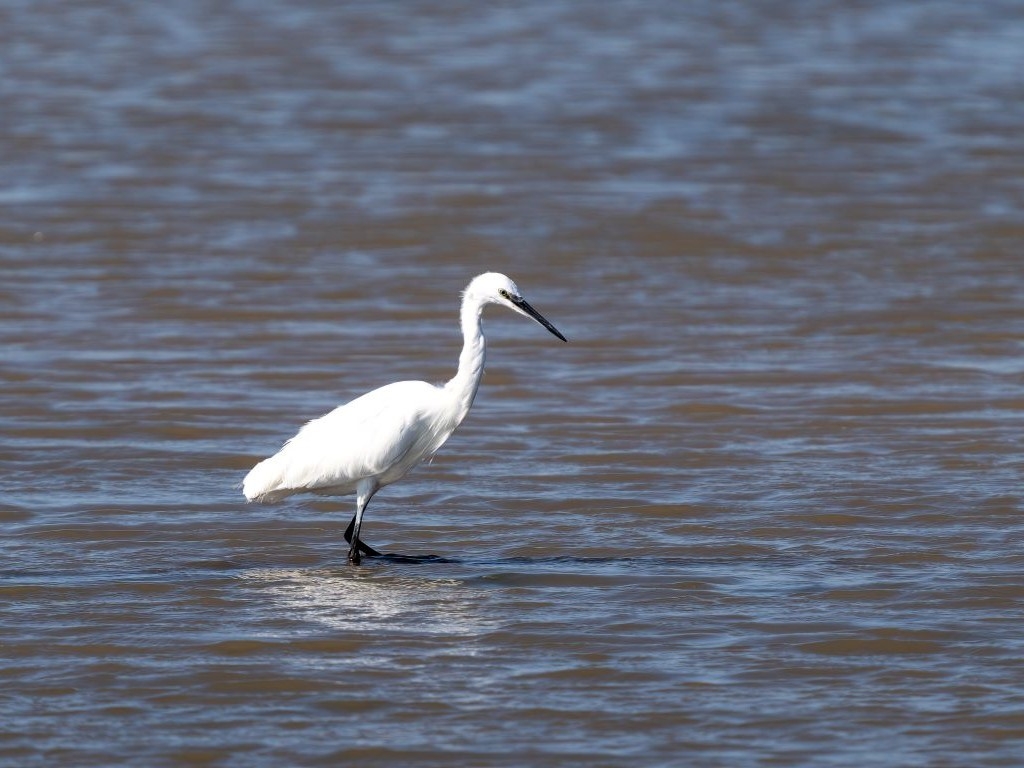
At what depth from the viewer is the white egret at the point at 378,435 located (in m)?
8.20

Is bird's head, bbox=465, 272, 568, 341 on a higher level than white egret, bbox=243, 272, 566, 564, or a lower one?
higher

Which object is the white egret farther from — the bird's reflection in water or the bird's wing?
the bird's reflection in water

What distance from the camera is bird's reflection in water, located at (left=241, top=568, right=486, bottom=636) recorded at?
7281 mm

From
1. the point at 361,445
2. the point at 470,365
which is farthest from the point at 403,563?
the point at 470,365

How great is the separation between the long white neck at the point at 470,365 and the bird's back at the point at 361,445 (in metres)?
0.07

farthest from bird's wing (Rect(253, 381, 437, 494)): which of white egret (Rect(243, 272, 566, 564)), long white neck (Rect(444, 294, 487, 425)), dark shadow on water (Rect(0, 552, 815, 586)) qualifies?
dark shadow on water (Rect(0, 552, 815, 586))

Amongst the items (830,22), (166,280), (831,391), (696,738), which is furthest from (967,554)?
(830,22)

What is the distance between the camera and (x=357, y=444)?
819 centimetres

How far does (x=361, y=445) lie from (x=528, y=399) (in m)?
2.88

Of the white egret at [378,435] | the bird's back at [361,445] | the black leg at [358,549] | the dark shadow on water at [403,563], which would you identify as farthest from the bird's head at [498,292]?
the black leg at [358,549]

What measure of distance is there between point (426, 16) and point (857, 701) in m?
19.6

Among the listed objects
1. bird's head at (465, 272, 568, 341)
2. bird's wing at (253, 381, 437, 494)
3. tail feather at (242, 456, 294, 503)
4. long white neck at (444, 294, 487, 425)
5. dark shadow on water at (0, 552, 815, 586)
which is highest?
bird's head at (465, 272, 568, 341)

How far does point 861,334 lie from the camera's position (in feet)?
40.2

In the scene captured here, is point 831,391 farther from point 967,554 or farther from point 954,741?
point 954,741
